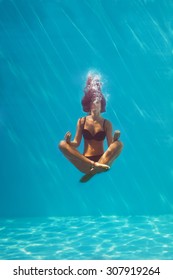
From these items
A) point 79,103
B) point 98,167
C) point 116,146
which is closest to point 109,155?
point 116,146

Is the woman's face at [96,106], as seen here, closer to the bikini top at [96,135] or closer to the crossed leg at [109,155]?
the bikini top at [96,135]

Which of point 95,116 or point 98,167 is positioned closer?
point 98,167

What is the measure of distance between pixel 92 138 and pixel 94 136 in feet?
0.12

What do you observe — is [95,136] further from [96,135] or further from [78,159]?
[78,159]

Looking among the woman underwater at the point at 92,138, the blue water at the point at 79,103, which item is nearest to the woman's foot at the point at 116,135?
the woman underwater at the point at 92,138

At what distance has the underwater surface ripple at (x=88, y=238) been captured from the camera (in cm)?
511

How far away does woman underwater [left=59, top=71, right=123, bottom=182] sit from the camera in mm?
4746

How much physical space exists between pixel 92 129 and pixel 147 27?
3.53 m

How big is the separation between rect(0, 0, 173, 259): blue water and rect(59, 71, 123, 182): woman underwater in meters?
2.56

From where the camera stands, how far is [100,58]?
298 inches

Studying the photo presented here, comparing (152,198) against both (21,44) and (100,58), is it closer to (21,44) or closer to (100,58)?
(100,58)

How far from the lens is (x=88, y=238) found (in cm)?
597

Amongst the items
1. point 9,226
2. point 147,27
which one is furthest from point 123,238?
point 147,27

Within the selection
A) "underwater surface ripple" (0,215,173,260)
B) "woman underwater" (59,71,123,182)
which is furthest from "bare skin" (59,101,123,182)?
"underwater surface ripple" (0,215,173,260)
